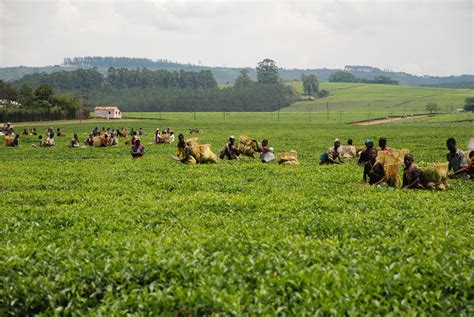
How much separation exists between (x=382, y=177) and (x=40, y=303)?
1431 centimetres

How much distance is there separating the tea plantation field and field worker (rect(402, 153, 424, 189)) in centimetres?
101

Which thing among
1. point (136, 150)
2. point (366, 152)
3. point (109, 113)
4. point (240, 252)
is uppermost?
point (109, 113)

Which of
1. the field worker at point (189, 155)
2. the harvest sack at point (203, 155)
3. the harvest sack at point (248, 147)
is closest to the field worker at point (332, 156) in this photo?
the harvest sack at point (248, 147)

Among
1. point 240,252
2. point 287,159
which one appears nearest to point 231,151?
point 287,159

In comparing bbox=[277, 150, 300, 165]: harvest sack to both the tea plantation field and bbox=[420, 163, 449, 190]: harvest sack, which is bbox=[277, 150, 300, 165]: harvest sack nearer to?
the tea plantation field

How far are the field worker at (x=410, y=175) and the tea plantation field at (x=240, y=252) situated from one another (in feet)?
3.32

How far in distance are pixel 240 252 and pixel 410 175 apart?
10.8 m

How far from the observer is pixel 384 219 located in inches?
547

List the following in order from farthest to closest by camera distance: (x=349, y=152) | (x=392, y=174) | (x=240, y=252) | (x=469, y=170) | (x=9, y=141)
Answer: (x=9, y=141)
(x=349, y=152)
(x=469, y=170)
(x=392, y=174)
(x=240, y=252)

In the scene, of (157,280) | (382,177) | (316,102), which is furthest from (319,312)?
(316,102)

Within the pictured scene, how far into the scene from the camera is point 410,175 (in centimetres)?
1964

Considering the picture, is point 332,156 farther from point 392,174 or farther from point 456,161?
point 392,174

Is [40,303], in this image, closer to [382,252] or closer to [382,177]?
[382,252]

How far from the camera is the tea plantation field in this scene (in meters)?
8.78
